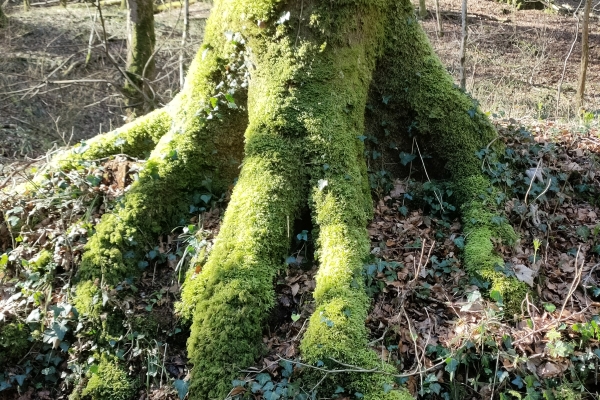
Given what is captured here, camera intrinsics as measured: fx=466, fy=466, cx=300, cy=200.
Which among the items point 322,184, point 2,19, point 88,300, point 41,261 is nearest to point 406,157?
point 322,184

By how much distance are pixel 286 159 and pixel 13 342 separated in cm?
255

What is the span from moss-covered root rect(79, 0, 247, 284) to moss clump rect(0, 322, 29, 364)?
0.99 metres

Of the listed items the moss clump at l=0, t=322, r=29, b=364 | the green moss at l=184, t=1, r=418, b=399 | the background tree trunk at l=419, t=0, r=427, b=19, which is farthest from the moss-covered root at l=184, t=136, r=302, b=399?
the background tree trunk at l=419, t=0, r=427, b=19

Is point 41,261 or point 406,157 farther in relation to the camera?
point 406,157

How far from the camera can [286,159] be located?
13.0ft

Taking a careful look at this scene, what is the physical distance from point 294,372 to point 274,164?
1677 mm

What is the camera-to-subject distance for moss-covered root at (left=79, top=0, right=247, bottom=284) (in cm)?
418

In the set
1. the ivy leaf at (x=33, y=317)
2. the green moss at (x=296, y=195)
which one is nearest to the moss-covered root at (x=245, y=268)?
the green moss at (x=296, y=195)

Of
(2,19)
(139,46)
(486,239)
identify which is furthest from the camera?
(2,19)

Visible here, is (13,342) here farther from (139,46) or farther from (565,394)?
(139,46)

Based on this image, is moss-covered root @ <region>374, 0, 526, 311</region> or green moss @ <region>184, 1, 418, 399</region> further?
moss-covered root @ <region>374, 0, 526, 311</region>

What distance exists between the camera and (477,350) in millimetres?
3172

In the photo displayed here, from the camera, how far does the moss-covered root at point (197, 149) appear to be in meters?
4.18

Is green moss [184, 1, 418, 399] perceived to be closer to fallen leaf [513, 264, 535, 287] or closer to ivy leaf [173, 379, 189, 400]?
ivy leaf [173, 379, 189, 400]
